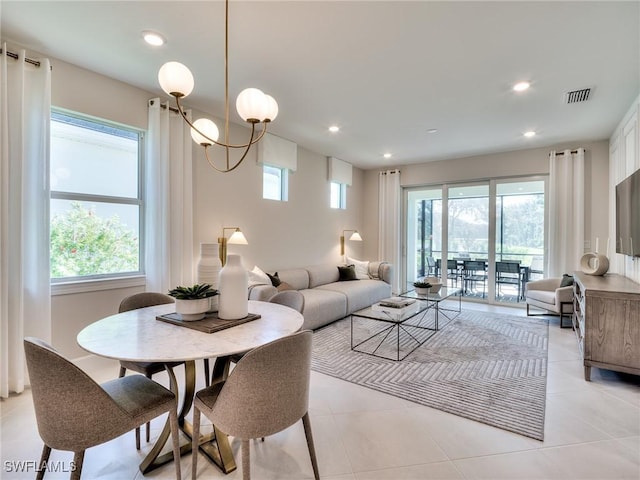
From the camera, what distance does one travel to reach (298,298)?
2.37 m

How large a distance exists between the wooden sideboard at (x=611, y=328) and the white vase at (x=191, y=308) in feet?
10.5

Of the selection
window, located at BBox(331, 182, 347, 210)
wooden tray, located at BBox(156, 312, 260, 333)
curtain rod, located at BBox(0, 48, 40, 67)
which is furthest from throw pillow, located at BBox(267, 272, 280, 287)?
curtain rod, located at BBox(0, 48, 40, 67)

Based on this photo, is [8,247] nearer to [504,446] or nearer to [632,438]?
[504,446]

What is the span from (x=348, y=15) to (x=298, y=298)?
2.00m

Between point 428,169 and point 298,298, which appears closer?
point 298,298

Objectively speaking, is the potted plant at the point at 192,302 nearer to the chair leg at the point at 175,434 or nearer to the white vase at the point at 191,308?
the white vase at the point at 191,308

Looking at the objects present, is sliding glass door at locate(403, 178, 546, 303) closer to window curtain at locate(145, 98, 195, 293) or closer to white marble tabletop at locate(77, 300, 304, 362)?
window curtain at locate(145, 98, 195, 293)

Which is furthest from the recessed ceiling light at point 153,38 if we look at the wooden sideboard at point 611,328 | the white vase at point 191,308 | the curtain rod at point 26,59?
the wooden sideboard at point 611,328

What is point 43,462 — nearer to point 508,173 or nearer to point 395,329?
point 395,329

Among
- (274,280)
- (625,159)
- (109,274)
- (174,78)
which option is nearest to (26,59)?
(174,78)

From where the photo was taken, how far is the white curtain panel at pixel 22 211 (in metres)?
2.34

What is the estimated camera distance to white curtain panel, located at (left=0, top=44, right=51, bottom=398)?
7.67ft

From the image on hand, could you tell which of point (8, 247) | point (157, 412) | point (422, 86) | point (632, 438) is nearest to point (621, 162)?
point (422, 86)

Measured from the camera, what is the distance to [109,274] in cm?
305
